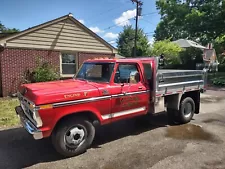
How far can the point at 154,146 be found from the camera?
440 cm

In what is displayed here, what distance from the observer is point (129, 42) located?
4275cm

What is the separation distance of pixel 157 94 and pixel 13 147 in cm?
369

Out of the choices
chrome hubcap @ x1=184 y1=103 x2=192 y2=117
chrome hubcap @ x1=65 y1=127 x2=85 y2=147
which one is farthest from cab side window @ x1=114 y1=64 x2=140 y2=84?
chrome hubcap @ x1=184 y1=103 x2=192 y2=117

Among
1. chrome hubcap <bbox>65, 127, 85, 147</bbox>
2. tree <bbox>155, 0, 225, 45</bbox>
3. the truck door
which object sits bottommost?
chrome hubcap <bbox>65, 127, 85, 147</bbox>

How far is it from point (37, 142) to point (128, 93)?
8.12 feet

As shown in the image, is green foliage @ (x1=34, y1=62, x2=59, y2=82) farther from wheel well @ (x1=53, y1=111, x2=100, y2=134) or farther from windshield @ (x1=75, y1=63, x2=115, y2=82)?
wheel well @ (x1=53, y1=111, x2=100, y2=134)

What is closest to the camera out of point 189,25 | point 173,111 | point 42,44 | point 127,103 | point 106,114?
point 106,114

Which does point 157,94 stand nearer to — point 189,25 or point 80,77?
point 80,77

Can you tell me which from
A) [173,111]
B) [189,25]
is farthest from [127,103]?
[189,25]

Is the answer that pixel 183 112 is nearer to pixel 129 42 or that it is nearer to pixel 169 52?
pixel 169 52

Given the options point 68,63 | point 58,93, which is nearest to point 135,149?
point 58,93

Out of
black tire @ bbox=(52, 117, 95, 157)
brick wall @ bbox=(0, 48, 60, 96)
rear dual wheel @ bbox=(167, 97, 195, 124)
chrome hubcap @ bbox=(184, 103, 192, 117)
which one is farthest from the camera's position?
brick wall @ bbox=(0, 48, 60, 96)

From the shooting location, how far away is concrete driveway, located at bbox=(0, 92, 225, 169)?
3641mm

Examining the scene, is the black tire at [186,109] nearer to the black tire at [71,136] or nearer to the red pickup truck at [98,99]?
the red pickup truck at [98,99]
